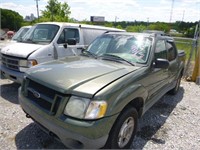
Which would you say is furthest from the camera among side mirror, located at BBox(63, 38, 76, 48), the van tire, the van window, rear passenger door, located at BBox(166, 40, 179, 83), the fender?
the van window

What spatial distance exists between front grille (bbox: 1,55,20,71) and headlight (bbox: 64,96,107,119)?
3.13 m

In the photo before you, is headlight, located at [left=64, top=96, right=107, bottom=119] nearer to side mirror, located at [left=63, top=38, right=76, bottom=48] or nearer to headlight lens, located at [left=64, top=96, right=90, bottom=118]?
headlight lens, located at [left=64, top=96, right=90, bottom=118]

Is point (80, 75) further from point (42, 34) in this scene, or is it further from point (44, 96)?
point (42, 34)

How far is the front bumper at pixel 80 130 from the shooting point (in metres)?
2.30

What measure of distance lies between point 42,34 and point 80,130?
14.9 feet

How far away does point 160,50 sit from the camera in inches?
161

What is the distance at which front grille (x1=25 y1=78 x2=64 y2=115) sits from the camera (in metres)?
2.48

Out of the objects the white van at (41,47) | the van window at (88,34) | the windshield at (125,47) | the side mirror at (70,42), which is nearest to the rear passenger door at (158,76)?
the windshield at (125,47)

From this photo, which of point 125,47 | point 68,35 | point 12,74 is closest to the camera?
point 125,47

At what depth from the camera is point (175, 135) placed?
12.1ft

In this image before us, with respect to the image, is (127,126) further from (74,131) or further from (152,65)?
(152,65)

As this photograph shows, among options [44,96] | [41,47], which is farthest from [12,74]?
[44,96]

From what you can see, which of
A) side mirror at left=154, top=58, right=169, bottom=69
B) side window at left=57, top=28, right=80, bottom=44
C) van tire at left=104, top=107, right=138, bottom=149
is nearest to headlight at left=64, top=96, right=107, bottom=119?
van tire at left=104, top=107, right=138, bottom=149

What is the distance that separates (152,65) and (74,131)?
1916mm
